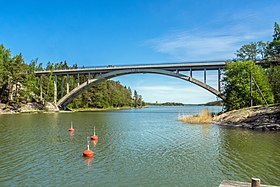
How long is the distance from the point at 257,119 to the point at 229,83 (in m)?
11.2

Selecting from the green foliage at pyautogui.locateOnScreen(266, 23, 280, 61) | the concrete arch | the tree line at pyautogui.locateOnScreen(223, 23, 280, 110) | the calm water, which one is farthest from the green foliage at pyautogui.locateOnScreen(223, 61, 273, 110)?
the calm water

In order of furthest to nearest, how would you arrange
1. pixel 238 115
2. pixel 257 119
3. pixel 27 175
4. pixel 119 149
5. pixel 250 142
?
pixel 238 115
pixel 257 119
pixel 250 142
pixel 119 149
pixel 27 175

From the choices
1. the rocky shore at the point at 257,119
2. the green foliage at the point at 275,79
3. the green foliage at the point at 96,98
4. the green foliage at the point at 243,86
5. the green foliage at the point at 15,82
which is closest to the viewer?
the rocky shore at the point at 257,119

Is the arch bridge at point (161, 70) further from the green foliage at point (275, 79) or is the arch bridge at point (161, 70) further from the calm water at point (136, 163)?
the calm water at point (136, 163)

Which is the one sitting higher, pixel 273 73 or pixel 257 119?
pixel 273 73

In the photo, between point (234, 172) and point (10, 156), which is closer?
point (234, 172)

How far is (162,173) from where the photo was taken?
10055 millimetres

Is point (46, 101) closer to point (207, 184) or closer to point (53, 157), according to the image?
point (53, 157)

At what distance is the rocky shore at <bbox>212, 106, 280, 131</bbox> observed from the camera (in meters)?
25.4

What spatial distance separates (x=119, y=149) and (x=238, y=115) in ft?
65.0

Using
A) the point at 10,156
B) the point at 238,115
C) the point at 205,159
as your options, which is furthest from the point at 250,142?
the point at 10,156

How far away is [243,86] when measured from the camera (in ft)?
114

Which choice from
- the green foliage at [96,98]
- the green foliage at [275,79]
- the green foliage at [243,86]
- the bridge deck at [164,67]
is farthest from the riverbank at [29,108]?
the green foliage at [275,79]

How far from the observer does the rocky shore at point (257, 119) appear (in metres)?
25.4
